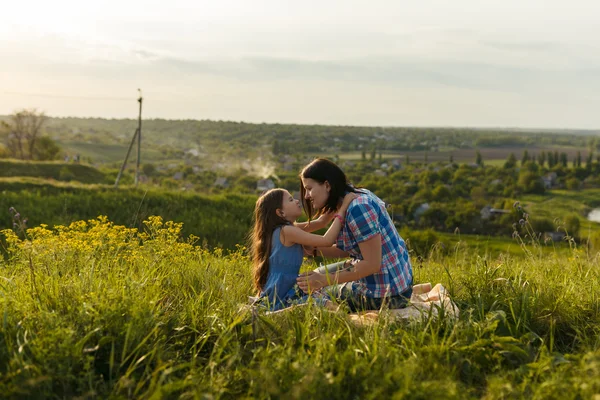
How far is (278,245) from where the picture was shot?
436 centimetres

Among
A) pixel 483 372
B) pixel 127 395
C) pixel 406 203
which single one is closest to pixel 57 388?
pixel 127 395

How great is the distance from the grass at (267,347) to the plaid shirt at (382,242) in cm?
54

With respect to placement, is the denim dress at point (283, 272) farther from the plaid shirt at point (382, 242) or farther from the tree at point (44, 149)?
the tree at point (44, 149)

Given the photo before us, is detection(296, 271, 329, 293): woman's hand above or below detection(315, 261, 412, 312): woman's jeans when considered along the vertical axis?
above

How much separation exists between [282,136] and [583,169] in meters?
63.0

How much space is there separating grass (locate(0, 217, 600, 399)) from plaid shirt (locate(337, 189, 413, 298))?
1.76 ft

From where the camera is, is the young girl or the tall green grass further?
the tall green grass

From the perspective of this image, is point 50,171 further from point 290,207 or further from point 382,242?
point 382,242

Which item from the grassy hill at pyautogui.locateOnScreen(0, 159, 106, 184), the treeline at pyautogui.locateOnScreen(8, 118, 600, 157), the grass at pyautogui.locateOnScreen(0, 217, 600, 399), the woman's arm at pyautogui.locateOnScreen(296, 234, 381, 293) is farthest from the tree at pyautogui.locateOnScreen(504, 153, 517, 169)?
the grass at pyautogui.locateOnScreen(0, 217, 600, 399)

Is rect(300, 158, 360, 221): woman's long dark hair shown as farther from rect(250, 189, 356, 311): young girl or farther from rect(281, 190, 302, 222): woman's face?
rect(281, 190, 302, 222): woman's face

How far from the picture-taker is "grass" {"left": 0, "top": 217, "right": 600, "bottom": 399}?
261 centimetres

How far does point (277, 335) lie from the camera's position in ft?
11.0

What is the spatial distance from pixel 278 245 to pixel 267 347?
1386 millimetres

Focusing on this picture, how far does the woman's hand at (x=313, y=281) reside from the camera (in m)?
4.07
